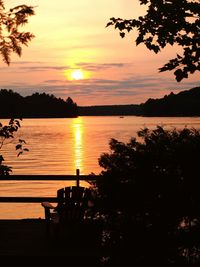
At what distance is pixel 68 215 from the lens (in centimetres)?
1029

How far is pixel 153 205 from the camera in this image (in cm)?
607

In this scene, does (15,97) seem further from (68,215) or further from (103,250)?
(103,250)

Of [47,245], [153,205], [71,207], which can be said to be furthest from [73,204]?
[153,205]

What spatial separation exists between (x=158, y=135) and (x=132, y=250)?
135 centimetres

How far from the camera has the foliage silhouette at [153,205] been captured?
6.02m

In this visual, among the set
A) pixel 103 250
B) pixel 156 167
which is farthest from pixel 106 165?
pixel 103 250

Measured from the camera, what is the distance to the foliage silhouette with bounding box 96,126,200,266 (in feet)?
19.7

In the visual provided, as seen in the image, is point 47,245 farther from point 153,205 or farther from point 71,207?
point 153,205

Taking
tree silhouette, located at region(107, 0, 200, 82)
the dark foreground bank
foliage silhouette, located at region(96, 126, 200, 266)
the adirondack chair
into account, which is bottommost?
the dark foreground bank

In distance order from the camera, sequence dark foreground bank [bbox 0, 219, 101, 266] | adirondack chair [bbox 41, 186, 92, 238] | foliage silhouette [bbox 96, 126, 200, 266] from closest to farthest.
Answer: foliage silhouette [bbox 96, 126, 200, 266]
dark foreground bank [bbox 0, 219, 101, 266]
adirondack chair [bbox 41, 186, 92, 238]

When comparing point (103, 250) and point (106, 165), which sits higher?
point (106, 165)

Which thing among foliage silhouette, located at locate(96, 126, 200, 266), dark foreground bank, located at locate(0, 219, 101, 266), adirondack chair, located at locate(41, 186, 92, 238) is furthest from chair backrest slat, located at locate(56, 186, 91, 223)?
foliage silhouette, located at locate(96, 126, 200, 266)

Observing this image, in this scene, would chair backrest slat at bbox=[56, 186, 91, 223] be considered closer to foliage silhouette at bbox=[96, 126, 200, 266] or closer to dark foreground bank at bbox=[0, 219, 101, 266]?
dark foreground bank at bbox=[0, 219, 101, 266]

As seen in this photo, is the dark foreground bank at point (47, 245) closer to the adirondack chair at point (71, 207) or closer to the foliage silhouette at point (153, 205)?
the adirondack chair at point (71, 207)
